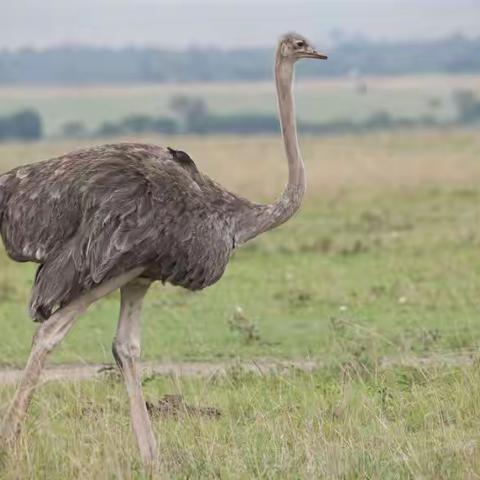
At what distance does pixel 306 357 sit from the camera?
36.1 feet

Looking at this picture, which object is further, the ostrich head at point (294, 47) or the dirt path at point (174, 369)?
the dirt path at point (174, 369)

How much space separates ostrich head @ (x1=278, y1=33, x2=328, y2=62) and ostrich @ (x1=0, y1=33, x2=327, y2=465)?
0.86 m

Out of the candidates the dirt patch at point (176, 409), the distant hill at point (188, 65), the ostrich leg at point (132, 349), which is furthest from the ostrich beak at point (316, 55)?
the distant hill at point (188, 65)

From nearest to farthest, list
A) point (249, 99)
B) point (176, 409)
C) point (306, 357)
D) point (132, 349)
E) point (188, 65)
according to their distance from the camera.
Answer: point (132, 349)
point (176, 409)
point (306, 357)
point (249, 99)
point (188, 65)

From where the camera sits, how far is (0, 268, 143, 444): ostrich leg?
22.9ft

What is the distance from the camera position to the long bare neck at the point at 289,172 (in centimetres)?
782

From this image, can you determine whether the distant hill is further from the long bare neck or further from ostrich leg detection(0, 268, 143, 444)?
ostrich leg detection(0, 268, 143, 444)

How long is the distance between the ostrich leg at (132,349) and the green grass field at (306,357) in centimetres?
14

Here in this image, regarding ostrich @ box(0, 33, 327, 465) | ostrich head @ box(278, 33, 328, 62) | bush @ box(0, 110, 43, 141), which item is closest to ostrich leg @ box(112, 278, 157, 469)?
ostrich @ box(0, 33, 327, 465)

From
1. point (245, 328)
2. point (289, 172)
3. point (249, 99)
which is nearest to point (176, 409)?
point (289, 172)


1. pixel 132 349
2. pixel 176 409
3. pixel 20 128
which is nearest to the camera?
pixel 132 349

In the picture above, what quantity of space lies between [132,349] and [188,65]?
15230 centimetres

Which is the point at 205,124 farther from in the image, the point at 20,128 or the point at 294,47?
the point at 294,47

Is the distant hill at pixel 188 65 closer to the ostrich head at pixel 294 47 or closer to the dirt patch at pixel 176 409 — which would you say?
the dirt patch at pixel 176 409
